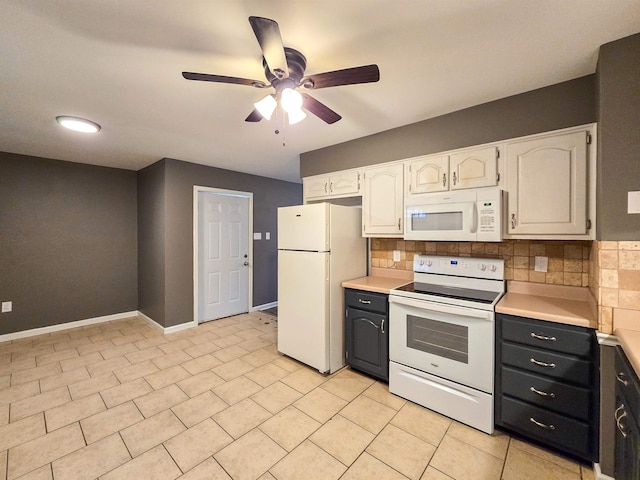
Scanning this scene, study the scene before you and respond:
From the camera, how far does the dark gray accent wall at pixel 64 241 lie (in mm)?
3486

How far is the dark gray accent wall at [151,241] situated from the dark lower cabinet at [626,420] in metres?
4.26

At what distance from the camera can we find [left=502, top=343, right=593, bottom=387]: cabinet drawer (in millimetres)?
1578

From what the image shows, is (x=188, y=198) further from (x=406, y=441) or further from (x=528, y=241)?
(x=528, y=241)

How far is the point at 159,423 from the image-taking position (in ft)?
6.49

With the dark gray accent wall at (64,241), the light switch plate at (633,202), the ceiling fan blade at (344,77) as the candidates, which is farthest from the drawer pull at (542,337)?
the dark gray accent wall at (64,241)

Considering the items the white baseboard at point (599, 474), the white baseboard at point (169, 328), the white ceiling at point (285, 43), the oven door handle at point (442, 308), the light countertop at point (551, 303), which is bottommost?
the white baseboard at point (599, 474)

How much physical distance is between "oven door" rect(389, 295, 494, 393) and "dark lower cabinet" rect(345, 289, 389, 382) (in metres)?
Answer: 0.11

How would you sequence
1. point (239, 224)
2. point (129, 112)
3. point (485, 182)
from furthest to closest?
point (239, 224) → point (129, 112) → point (485, 182)

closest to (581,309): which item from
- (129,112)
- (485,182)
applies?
(485,182)

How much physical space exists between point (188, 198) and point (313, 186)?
1857mm

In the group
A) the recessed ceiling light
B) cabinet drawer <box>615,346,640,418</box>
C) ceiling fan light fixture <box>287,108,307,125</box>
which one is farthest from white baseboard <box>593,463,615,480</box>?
the recessed ceiling light

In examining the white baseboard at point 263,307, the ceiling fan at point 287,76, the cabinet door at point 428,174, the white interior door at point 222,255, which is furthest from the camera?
the white baseboard at point 263,307

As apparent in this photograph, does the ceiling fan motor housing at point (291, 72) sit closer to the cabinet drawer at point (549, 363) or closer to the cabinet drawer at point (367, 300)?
the cabinet drawer at point (367, 300)

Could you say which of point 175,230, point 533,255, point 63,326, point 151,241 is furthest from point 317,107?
point 63,326
